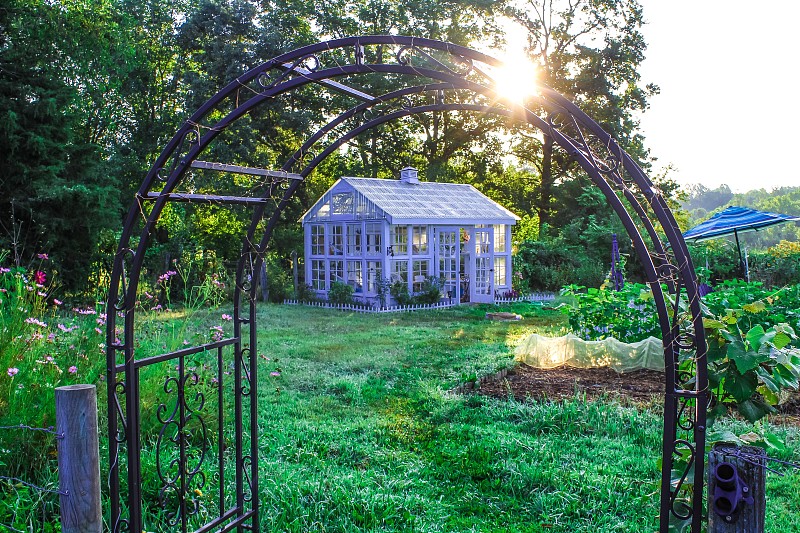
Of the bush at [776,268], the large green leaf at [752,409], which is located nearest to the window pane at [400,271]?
the bush at [776,268]

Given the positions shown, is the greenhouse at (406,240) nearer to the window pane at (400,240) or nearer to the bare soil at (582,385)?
the window pane at (400,240)

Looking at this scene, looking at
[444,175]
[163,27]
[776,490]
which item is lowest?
[776,490]

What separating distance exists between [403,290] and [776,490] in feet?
35.5

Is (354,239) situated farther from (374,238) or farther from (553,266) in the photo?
(553,266)

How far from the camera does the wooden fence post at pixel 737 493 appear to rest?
206 cm

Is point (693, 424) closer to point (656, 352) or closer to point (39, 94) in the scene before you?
point (656, 352)

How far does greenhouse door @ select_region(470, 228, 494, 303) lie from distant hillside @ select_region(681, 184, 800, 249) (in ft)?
42.4

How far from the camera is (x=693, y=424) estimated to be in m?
2.46

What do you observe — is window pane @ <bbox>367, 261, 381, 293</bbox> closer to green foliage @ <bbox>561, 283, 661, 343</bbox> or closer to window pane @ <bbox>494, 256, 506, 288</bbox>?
window pane @ <bbox>494, 256, 506, 288</bbox>

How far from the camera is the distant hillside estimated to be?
124 ft

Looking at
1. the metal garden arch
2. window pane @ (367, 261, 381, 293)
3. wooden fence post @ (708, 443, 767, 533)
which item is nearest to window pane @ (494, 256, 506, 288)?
window pane @ (367, 261, 381, 293)

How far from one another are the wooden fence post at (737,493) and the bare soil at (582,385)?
3.79m

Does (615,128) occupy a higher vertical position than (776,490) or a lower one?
higher

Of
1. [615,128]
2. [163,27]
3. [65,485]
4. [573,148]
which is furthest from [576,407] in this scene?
[163,27]
